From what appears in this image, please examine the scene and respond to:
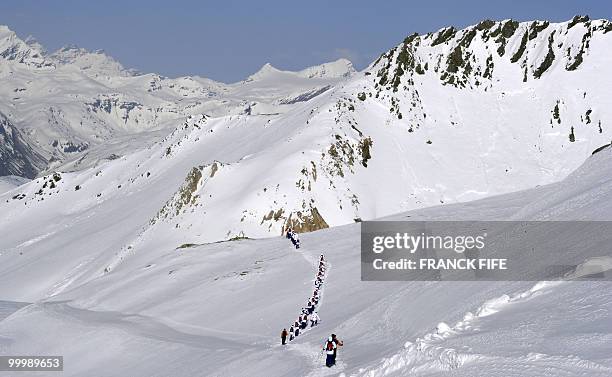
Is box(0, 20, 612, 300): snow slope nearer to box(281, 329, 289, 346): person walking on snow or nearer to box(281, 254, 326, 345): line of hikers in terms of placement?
box(281, 254, 326, 345): line of hikers

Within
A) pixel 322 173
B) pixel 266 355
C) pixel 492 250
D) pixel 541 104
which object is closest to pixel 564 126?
pixel 541 104

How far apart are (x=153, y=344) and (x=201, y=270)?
17.7 m

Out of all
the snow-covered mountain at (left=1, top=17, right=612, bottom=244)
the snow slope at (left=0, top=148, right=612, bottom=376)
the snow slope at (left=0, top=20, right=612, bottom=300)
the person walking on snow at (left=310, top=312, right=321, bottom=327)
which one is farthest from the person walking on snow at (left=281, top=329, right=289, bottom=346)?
the snow-covered mountain at (left=1, top=17, right=612, bottom=244)

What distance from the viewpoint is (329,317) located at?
1383 inches

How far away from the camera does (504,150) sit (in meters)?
124

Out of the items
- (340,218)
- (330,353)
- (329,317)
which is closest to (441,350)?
(330,353)

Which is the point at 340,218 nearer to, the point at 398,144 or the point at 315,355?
the point at 398,144

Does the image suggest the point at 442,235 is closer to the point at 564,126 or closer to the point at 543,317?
the point at 543,317

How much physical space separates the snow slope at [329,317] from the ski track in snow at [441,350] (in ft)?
0.16

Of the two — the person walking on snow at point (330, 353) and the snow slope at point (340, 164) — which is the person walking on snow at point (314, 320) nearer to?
the person walking on snow at point (330, 353)

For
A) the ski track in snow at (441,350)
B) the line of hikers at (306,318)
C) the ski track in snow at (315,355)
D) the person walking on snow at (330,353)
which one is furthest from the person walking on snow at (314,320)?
the ski track in snow at (441,350)

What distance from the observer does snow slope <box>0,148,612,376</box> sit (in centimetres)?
1867

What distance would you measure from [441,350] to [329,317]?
16.1m

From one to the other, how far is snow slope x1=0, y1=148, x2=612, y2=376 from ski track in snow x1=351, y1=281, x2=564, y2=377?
0.05 meters
